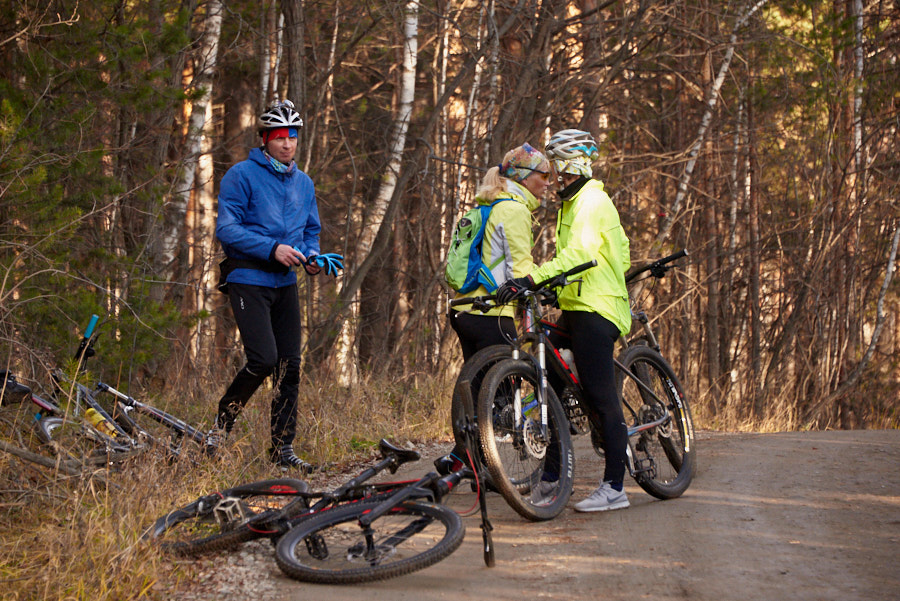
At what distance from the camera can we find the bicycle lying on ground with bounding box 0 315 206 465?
5375mm

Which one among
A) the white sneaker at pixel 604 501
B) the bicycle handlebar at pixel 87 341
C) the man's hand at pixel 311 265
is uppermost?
the man's hand at pixel 311 265

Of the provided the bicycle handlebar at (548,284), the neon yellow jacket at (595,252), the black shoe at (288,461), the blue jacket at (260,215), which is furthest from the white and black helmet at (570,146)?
the black shoe at (288,461)

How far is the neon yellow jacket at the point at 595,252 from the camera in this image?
5.33m

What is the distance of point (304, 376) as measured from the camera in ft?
32.3

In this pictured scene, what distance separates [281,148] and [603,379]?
2452 millimetres

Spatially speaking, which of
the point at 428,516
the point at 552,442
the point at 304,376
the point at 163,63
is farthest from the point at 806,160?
the point at 428,516

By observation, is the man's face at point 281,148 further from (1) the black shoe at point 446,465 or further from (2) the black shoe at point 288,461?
(1) the black shoe at point 446,465

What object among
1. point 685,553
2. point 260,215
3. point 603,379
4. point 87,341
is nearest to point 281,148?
point 260,215

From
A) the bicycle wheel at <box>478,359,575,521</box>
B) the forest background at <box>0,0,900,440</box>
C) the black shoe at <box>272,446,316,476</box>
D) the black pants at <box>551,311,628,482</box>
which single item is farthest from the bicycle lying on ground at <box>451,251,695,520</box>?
the forest background at <box>0,0,900,440</box>

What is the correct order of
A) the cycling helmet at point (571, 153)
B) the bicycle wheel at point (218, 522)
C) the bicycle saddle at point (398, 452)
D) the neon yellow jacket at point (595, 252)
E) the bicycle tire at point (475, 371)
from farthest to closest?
the cycling helmet at point (571, 153) < the neon yellow jacket at point (595, 252) < the bicycle tire at point (475, 371) < the bicycle saddle at point (398, 452) < the bicycle wheel at point (218, 522)

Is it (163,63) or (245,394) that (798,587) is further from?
(163,63)

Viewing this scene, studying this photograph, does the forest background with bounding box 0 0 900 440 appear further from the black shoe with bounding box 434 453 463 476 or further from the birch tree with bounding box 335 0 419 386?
the black shoe with bounding box 434 453 463 476

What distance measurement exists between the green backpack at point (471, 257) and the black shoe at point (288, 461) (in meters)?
1.54

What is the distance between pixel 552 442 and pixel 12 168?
3.80 metres
